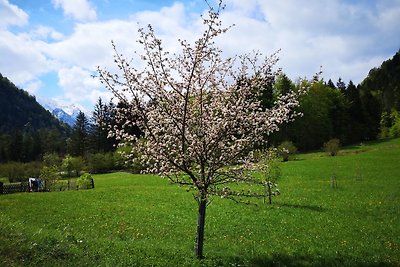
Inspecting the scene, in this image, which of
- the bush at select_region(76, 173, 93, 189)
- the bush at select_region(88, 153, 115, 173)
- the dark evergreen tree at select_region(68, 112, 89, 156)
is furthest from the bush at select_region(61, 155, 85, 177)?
the bush at select_region(76, 173, 93, 189)

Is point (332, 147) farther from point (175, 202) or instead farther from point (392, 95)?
point (392, 95)

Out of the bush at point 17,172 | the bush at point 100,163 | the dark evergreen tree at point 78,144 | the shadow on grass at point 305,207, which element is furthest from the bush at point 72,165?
the shadow on grass at point 305,207

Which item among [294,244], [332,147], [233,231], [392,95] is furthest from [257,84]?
[392,95]

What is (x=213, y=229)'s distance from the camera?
1769 cm

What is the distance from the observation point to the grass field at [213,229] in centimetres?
1175

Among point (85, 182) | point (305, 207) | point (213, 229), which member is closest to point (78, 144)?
point (85, 182)

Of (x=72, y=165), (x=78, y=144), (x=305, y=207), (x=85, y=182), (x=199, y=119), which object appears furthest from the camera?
(x=78, y=144)

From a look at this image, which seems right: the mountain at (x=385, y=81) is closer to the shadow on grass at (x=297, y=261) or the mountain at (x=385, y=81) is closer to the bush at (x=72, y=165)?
the bush at (x=72, y=165)

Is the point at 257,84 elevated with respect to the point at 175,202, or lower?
elevated

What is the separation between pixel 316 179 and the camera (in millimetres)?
39469

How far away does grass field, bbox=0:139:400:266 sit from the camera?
11.8 meters

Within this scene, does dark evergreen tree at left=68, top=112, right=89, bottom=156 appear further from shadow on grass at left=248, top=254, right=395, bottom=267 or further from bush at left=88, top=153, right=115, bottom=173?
shadow on grass at left=248, top=254, right=395, bottom=267

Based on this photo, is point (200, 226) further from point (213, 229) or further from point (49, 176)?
point (49, 176)

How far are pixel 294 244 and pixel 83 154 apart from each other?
310ft
